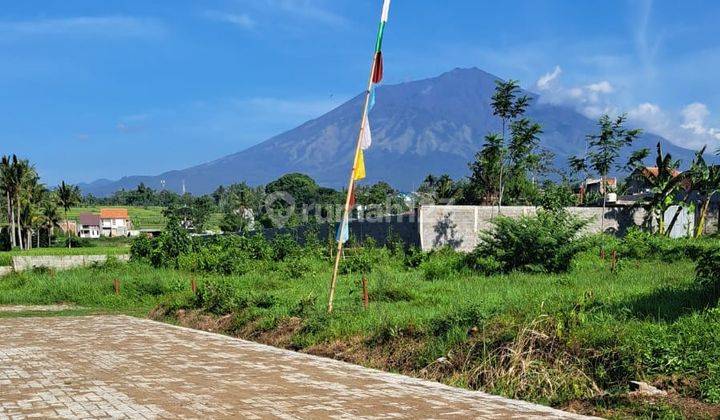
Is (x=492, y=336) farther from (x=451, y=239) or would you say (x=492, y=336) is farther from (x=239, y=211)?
(x=239, y=211)

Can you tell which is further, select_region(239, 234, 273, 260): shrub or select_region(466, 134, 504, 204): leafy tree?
select_region(466, 134, 504, 204): leafy tree

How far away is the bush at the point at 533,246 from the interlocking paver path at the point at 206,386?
829cm

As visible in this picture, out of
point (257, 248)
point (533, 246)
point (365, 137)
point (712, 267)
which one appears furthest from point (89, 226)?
point (712, 267)

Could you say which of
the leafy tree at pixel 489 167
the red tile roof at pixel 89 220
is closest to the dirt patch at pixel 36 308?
the leafy tree at pixel 489 167

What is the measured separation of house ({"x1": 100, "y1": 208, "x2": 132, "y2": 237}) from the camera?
99506 mm

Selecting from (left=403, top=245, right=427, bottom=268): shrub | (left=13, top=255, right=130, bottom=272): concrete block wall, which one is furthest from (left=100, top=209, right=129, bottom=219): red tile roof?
(left=403, top=245, right=427, bottom=268): shrub

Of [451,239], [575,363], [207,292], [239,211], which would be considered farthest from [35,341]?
[239,211]

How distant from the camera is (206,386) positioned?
7121 millimetres

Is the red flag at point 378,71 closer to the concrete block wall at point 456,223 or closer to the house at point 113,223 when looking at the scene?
the concrete block wall at point 456,223

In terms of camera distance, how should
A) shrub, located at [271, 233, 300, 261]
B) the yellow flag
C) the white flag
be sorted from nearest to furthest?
the yellow flag, the white flag, shrub, located at [271, 233, 300, 261]

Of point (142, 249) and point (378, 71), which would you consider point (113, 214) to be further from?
point (378, 71)

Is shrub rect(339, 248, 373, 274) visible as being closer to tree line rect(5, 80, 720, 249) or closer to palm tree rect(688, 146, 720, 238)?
tree line rect(5, 80, 720, 249)

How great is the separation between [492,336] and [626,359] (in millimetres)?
1621

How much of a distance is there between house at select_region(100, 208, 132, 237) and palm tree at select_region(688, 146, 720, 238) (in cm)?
8585
